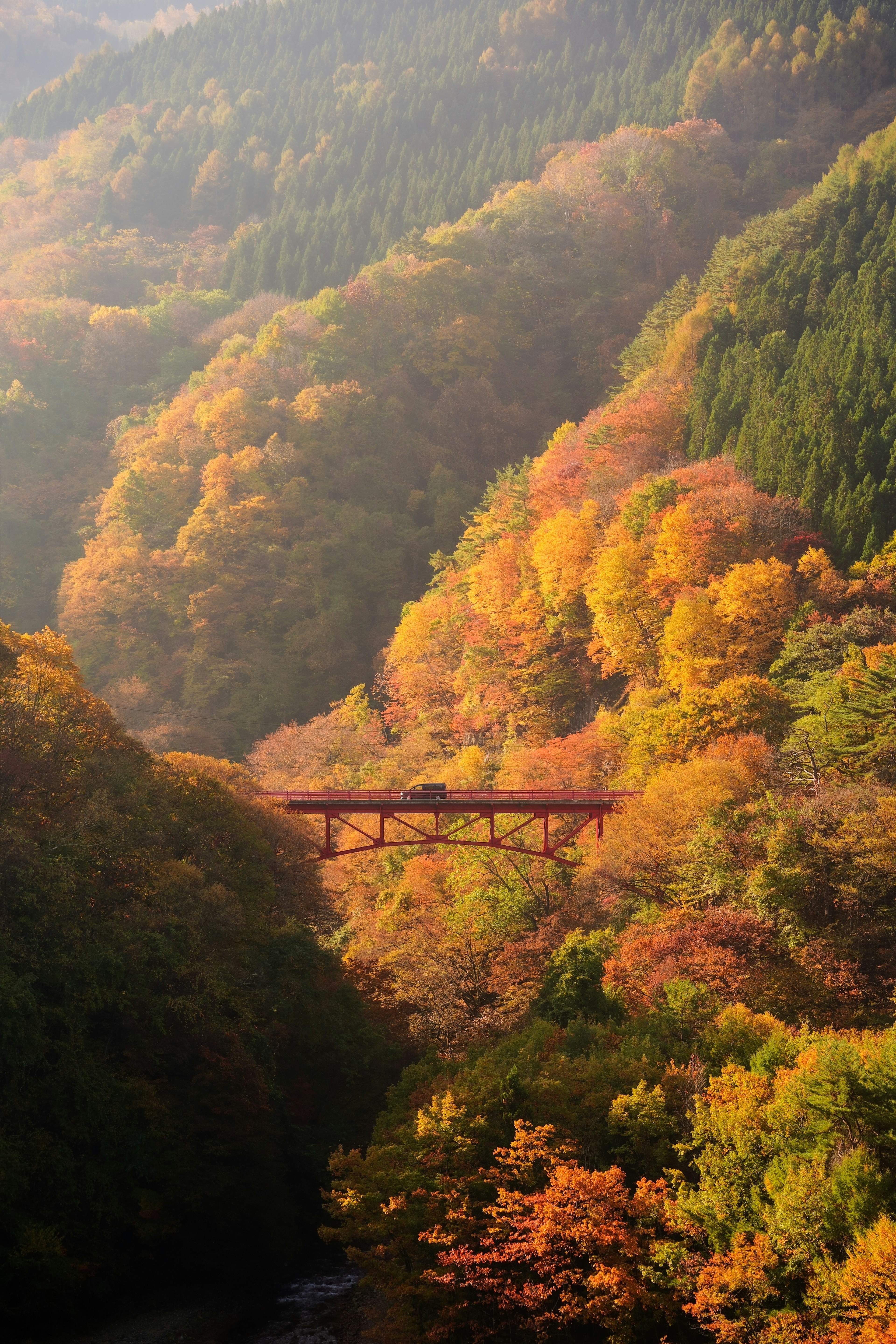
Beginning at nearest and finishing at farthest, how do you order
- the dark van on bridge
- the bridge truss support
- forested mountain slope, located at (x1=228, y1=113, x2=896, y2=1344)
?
forested mountain slope, located at (x1=228, y1=113, x2=896, y2=1344) → the bridge truss support → the dark van on bridge

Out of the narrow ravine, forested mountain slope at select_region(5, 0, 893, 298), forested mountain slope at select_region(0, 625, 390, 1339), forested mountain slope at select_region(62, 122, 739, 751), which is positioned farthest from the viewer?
forested mountain slope at select_region(5, 0, 893, 298)

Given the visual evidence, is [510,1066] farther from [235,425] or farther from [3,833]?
[235,425]

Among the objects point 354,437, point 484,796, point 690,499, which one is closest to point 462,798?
point 484,796

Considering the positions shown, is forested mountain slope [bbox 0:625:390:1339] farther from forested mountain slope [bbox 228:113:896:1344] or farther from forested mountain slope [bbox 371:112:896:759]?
forested mountain slope [bbox 371:112:896:759]

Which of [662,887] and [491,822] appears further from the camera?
[491,822]

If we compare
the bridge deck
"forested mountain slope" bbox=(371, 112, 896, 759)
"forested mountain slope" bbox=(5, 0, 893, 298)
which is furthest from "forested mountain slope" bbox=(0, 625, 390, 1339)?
"forested mountain slope" bbox=(5, 0, 893, 298)

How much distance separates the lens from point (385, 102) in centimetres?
14375

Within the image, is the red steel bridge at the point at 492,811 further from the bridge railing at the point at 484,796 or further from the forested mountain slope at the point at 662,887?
the forested mountain slope at the point at 662,887

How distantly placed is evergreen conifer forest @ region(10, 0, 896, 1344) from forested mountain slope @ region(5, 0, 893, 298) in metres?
0.87

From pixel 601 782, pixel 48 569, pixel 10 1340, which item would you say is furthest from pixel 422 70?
pixel 10 1340

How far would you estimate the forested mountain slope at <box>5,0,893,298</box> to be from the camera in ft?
423

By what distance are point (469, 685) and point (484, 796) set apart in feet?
83.0

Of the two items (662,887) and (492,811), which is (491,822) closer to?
(492,811)

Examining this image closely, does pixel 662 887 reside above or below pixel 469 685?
below
